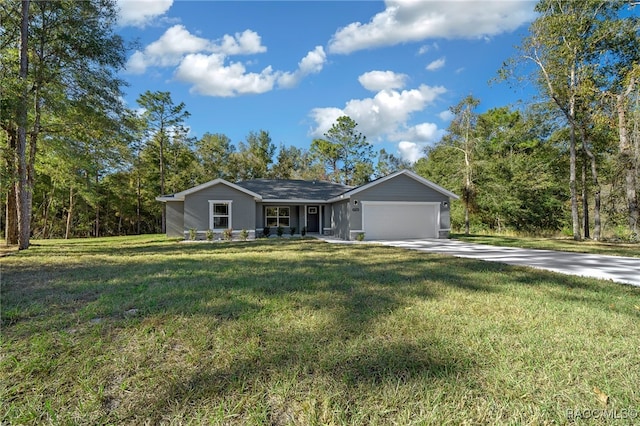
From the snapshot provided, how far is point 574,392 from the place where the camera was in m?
2.13

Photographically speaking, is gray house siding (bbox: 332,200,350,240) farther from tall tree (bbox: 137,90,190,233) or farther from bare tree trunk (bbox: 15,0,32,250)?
tall tree (bbox: 137,90,190,233)

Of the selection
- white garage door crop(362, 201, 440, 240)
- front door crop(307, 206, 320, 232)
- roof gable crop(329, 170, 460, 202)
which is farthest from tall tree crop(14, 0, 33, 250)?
white garage door crop(362, 201, 440, 240)

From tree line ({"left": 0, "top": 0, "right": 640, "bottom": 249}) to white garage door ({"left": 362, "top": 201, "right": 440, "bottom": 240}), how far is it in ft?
11.6

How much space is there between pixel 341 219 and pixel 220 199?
6.40m

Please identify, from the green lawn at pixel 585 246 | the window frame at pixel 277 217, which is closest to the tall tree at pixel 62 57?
the window frame at pixel 277 217

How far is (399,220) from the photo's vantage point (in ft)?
53.1

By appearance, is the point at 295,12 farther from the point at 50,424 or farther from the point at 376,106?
the point at 376,106

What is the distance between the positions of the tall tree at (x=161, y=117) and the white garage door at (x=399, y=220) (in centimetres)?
1779

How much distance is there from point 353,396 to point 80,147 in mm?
17462

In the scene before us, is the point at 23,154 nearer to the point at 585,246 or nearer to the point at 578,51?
the point at 585,246

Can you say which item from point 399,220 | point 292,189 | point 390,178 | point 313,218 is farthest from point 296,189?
point 399,220

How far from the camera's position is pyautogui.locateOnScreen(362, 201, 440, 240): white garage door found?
Result: 15.7 metres

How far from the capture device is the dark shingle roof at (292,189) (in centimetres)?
1838

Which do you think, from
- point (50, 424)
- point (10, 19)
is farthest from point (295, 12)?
point (50, 424)
